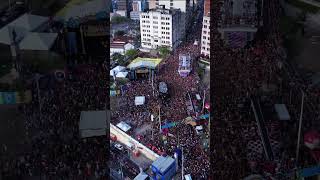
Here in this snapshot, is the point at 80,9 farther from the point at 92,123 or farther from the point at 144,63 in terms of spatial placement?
the point at 144,63

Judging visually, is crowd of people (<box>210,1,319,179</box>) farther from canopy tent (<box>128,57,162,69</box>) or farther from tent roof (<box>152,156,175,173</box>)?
canopy tent (<box>128,57,162,69</box>)

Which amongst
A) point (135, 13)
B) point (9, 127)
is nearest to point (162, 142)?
point (9, 127)

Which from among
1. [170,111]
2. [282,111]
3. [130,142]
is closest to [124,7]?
[170,111]

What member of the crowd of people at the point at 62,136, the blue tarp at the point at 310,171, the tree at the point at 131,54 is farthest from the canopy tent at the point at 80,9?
the blue tarp at the point at 310,171

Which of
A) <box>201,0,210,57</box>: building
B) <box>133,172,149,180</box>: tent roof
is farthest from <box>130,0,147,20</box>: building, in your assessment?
<box>133,172,149,180</box>: tent roof

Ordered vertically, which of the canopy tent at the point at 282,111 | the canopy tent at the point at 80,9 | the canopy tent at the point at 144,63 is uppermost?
the canopy tent at the point at 80,9

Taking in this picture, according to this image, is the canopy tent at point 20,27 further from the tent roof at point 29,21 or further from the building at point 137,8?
the building at point 137,8
